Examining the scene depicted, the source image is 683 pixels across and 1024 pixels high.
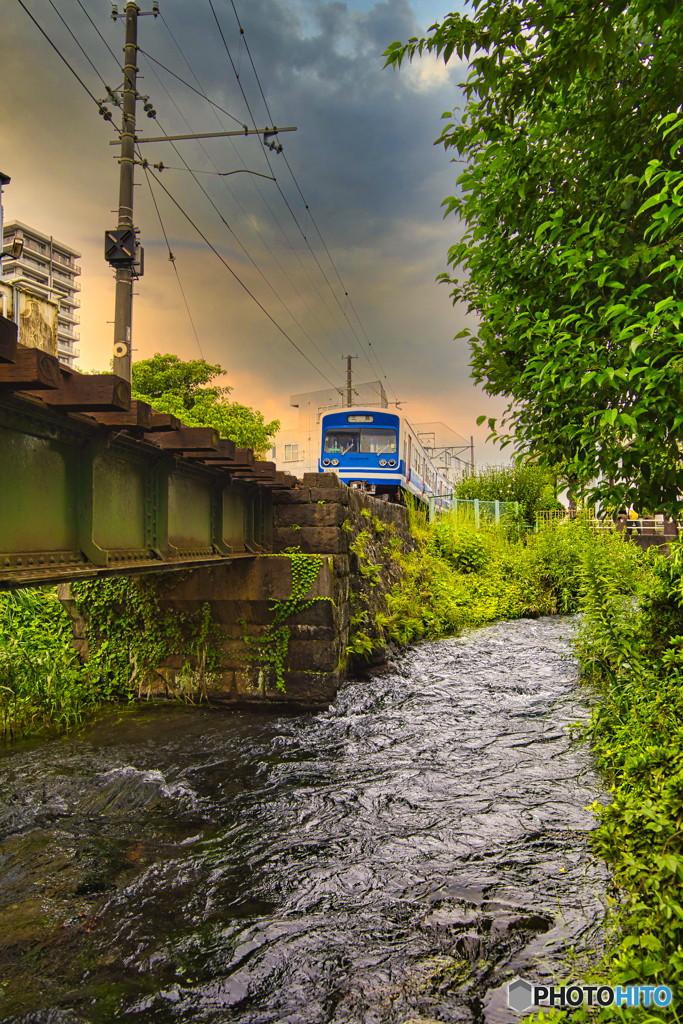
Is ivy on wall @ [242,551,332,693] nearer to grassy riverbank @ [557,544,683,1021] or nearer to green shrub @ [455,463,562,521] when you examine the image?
grassy riverbank @ [557,544,683,1021]

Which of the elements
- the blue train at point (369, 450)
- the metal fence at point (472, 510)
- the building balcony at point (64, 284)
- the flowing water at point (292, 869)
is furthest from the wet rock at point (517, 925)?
the building balcony at point (64, 284)

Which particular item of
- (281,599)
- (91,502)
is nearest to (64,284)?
(281,599)

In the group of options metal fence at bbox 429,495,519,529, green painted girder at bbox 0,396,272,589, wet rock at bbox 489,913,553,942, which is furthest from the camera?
metal fence at bbox 429,495,519,529

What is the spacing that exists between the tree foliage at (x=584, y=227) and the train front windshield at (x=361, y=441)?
37.0 feet

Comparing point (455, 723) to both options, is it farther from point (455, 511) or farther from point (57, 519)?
point (455, 511)

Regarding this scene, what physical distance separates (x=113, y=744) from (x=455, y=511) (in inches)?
649

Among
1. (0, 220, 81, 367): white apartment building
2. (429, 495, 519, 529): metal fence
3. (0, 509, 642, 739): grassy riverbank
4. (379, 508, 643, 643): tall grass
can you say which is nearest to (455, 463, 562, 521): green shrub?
(429, 495, 519, 529): metal fence

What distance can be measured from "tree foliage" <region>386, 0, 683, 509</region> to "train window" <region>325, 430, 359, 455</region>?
457 inches

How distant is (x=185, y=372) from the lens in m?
27.2

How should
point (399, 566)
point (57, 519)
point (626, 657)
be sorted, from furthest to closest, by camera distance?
point (399, 566)
point (626, 657)
point (57, 519)

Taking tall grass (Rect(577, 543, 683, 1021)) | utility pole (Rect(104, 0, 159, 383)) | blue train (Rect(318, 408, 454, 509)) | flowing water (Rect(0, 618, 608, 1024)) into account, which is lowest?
flowing water (Rect(0, 618, 608, 1024))

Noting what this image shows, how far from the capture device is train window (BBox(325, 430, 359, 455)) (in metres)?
17.3

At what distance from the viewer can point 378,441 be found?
17.1 metres

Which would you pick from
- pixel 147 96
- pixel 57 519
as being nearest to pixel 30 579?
pixel 57 519
